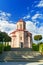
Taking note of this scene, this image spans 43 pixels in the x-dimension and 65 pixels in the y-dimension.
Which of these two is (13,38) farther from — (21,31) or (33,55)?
(33,55)

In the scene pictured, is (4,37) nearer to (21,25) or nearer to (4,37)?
(4,37)

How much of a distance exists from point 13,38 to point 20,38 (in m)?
2.58

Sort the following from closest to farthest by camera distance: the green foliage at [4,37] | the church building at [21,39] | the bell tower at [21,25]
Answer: the green foliage at [4,37], the church building at [21,39], the bell tower at [21,25]

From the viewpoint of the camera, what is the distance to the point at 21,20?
5459cm

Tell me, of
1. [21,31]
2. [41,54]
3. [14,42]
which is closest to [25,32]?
[21,31]

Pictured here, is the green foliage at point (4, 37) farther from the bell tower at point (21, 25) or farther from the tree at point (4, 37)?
the bell tower at point (21, 25)

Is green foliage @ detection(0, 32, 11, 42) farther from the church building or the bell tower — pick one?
the bell tower

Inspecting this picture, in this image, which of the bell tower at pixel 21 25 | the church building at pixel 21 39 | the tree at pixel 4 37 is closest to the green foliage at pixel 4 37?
the tree at pixel 4 37

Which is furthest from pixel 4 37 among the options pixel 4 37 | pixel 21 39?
pixel 21 39

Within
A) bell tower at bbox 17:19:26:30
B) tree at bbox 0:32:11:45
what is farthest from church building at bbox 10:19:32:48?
tree at bbox 0:32:11:45

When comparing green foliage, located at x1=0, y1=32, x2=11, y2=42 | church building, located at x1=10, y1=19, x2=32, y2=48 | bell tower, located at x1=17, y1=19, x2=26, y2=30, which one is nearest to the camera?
green foliage, located at x1=0, y1=32, x2=11, y2=42

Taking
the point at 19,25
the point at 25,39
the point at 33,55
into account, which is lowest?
the point at 33,55

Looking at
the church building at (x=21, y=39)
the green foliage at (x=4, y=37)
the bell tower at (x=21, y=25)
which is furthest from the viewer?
the bell tower at (x=21, y=25)

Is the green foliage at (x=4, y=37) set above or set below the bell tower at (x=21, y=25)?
below
